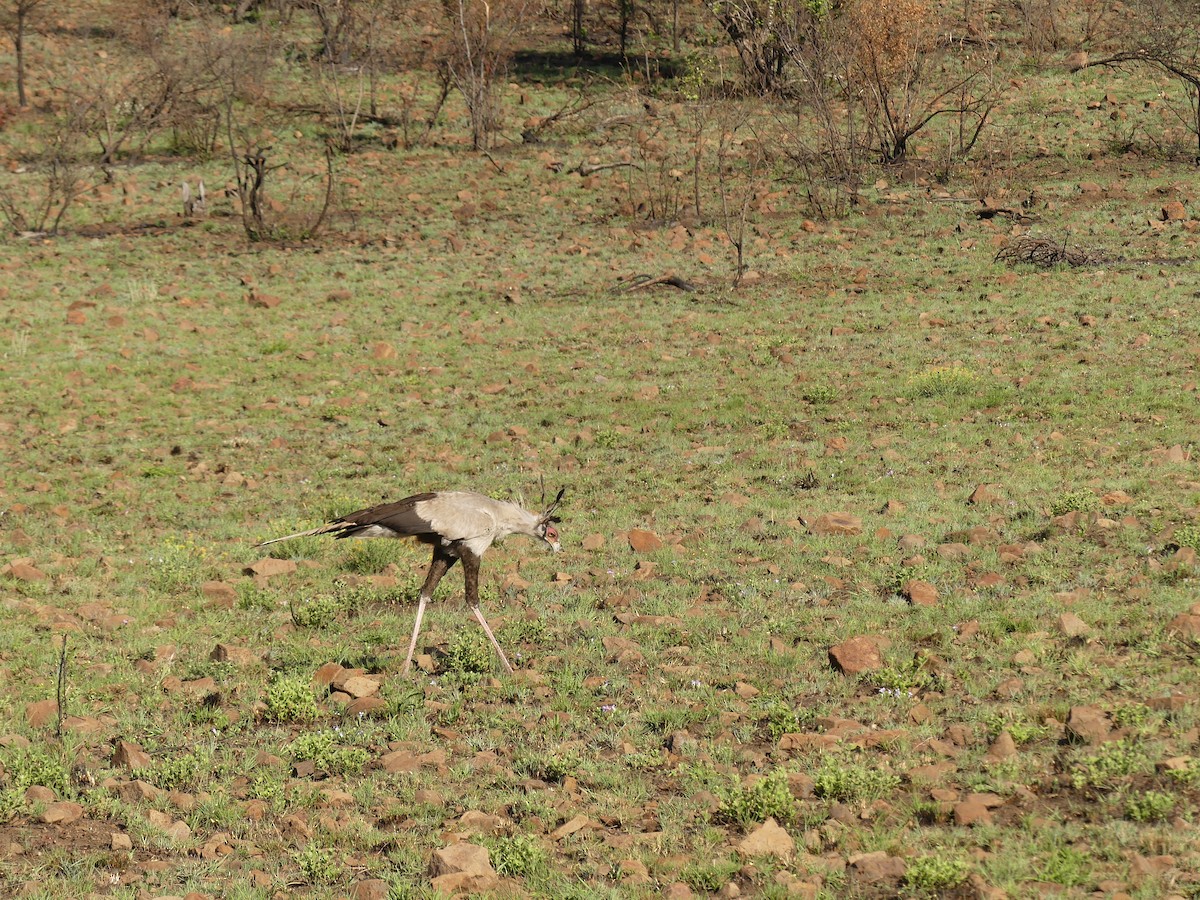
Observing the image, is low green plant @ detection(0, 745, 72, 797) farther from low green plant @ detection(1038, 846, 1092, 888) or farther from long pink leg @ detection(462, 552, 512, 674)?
low green plant @ detection(1038, 846, 1092, 888)

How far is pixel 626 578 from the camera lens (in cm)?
966

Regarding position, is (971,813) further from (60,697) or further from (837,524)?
(60,697)

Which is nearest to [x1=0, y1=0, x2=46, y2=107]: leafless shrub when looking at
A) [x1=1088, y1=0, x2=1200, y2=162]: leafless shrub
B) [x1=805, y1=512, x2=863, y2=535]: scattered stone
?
[x1=1088, y1=0, x2=1200, y2=162]: leafless shrub

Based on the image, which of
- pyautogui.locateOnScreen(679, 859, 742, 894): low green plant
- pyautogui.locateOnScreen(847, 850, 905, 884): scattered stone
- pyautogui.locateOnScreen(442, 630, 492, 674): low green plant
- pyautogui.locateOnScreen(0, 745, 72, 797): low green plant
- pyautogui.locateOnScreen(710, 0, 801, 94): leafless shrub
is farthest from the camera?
pyautogui.locateOnScreen(710, 0, 801, 94): leafless shrub

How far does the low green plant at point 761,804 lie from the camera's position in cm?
582

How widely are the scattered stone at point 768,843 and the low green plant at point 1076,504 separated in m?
5.32

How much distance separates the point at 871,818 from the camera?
19.0 feet

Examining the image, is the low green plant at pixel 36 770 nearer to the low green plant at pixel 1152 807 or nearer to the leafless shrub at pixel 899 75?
the low green plant at pixel 1152 807

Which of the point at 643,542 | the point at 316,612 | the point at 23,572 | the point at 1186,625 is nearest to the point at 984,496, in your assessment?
the point at 643,542

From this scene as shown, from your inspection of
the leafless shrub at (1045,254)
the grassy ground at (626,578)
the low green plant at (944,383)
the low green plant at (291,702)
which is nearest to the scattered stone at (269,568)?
the grassy ground at (626,578)

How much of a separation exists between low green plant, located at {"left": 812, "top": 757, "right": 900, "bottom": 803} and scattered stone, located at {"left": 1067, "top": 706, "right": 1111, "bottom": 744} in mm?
984

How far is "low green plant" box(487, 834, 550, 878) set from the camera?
219 inches

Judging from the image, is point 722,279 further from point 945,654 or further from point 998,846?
point 998,846

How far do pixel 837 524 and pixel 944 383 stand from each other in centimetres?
531
